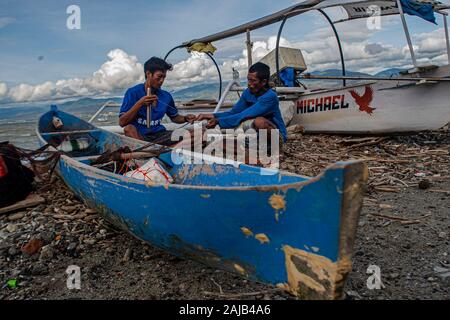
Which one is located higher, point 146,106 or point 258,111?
point 146,106

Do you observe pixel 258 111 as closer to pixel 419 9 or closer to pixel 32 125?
pixel 419 9

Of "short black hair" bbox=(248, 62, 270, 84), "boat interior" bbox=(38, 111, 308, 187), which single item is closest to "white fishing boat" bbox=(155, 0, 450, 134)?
"short black hair" bbox=(248, 62, 270, 84)

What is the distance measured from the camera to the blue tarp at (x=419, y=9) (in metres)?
7.45

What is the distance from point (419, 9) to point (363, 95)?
6.40 feet

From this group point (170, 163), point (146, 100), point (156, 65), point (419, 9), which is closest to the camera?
point (170, 163)

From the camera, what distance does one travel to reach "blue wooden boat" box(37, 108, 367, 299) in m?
2.05

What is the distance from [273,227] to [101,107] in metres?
7.43

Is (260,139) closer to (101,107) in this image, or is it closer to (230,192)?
(230,192)

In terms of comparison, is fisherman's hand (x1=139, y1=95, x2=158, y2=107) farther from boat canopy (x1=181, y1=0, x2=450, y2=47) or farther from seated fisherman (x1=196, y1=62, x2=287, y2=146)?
boat canopy (x1=181, y1=0, x2=450, y2=47)

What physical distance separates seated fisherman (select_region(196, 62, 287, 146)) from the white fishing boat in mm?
1957

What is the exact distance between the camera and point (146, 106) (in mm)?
5527

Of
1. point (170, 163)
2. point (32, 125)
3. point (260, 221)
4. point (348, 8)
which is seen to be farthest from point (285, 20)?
point (32, 125)

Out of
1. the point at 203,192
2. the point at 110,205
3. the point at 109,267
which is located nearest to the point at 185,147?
the point at 110,205

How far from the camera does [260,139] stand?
564 cm
